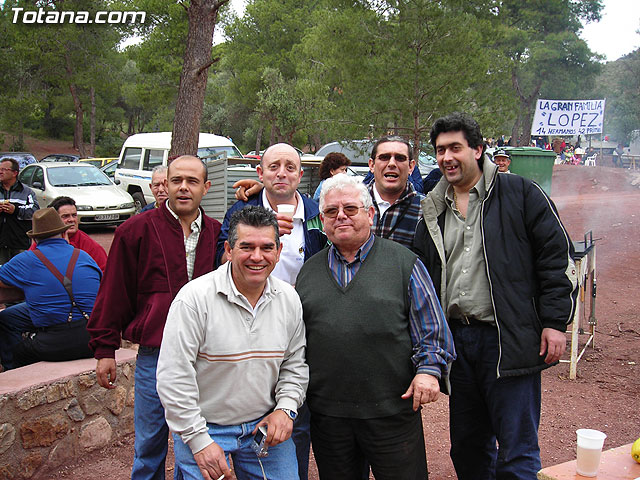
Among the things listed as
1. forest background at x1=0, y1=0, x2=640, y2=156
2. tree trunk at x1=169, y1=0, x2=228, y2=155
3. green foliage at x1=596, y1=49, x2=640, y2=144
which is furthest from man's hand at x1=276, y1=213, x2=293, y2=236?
green foliage at x1=596, y1=49, x2=640, y2=144

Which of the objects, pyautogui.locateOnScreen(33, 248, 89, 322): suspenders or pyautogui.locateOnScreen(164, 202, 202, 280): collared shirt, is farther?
pyautogui.locateOnScreen(33, 248, 89, 322): suspenders

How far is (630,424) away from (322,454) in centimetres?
317

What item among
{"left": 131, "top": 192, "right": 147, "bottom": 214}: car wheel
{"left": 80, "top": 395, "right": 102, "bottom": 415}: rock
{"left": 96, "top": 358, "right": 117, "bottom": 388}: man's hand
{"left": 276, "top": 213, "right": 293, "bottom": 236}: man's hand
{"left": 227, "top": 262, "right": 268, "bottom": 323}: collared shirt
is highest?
{"left": 276, "top": 213, "right": 293, "bottom": 236}: man's hand

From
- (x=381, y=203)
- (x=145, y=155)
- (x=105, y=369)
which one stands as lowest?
(x=105, y=369)

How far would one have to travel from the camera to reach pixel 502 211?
296cm

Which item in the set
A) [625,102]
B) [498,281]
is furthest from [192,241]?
[625,102]

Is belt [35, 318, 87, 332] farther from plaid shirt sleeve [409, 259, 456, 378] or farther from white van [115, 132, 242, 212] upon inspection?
white van [115, 132, 242, 212]

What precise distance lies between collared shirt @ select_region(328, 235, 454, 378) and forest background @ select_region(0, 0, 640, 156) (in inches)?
251

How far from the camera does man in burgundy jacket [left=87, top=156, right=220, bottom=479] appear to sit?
301 centimetres

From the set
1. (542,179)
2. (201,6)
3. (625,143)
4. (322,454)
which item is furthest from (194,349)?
(625,143)

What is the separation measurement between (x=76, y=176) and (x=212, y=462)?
14576 millimetres

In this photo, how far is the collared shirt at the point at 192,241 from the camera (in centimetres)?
313

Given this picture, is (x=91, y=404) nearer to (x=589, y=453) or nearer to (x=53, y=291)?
(x=53, y=291)

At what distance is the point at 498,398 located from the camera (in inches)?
116
